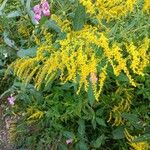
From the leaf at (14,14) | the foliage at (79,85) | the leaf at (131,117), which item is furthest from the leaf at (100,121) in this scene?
the leaf at (14,14)

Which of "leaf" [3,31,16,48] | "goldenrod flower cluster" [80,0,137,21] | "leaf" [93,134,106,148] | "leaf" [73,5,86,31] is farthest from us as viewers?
"leaf" [3,31,16,48]

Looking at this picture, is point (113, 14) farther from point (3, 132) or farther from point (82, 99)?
point (3, 132)

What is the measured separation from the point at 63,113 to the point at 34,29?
59 centimetres

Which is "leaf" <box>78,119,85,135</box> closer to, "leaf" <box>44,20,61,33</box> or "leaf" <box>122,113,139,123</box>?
"leaf" <box>122,113,139,123</box>

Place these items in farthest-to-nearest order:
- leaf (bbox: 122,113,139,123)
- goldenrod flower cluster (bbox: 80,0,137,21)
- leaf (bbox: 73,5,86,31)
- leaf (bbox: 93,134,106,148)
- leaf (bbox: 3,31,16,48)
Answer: leaf (bbox: 3,31,16,48) → leaf (bbox: 93,134,106,148) → leaf (bbox: 122,113,139,123) → leaf (bbox: 73,5,86,31) → goldenrod flower cluster (bbox: 80,0,137,21)

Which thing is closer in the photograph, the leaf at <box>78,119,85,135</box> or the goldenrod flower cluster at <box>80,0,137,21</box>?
the goldenrod flower cluster at <box>80,0,137,21</box>

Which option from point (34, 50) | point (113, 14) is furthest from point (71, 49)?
point (34, 50)

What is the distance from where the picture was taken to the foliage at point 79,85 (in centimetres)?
164

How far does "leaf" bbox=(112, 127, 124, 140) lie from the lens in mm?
2123

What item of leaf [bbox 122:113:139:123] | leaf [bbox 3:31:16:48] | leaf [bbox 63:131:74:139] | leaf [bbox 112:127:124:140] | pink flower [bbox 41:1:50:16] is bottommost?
leaf [bbox 112:127:124:140]

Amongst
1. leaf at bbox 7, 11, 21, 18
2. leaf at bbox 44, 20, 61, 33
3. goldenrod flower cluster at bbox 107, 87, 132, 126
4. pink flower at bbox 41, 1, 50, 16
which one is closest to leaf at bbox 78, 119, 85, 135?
goldenrod flower cluster at bbox 107, 87, 132, 126

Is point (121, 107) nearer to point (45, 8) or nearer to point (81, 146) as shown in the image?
point (81, 146)

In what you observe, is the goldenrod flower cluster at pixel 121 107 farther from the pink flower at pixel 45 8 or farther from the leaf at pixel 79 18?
the pink flower at pixel 45 8

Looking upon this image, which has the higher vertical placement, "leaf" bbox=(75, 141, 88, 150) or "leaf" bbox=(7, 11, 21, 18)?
"leaf" bbox=(7, 11, 21, 18)
